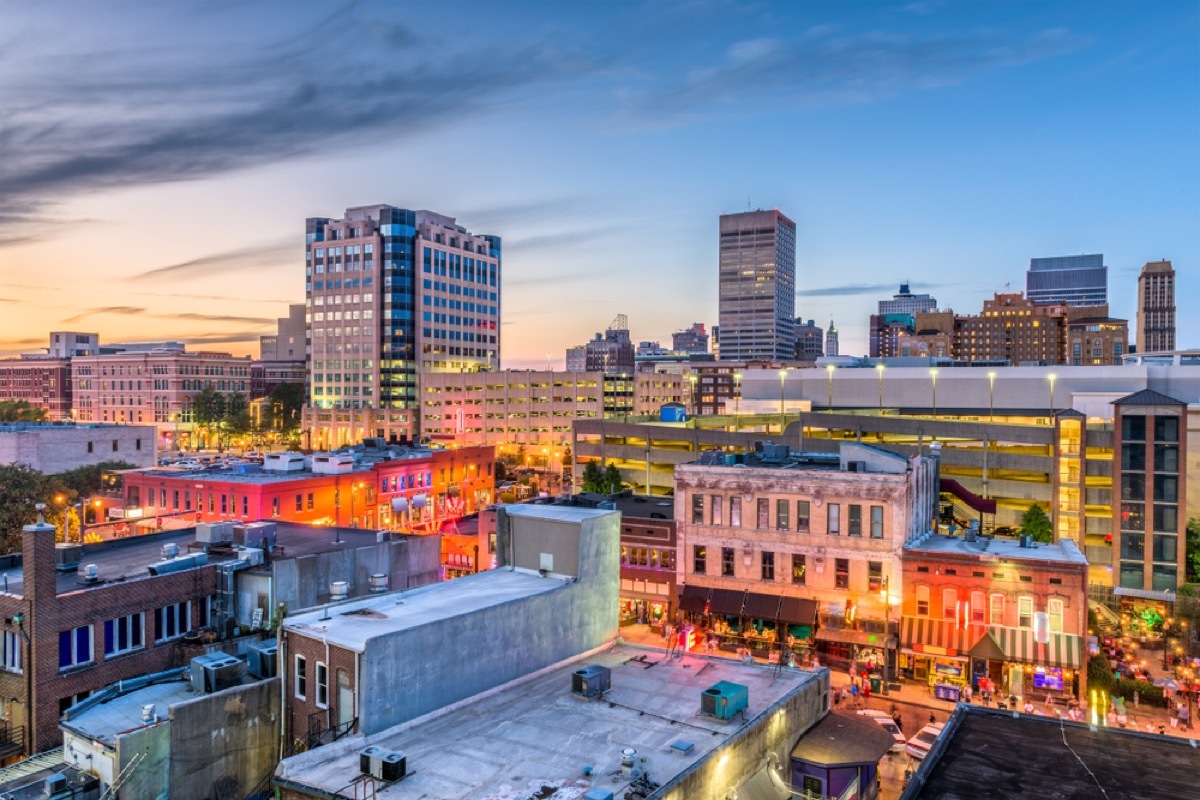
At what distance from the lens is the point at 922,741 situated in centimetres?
3500

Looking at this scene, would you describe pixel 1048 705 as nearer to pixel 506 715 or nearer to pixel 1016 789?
pixel 1016 789

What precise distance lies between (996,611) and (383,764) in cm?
3520

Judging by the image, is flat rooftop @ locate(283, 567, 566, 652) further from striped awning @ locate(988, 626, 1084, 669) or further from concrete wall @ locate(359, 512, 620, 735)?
striped awning @ locate(988, 626, 1084, 669)

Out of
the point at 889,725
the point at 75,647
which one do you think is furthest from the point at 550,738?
the point at 889,725

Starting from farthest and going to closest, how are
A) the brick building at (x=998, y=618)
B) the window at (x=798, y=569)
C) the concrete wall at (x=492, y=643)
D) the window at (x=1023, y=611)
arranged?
the window at (x=798, y=569) → the window at (x=1023, y=611) → the brick building at (x=998, y=618) → the concrete wall at (x=492, y=643)

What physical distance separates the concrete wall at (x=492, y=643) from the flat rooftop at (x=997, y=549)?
22944 millimetres

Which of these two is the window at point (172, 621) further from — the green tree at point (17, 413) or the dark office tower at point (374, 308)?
the green tree at point (17, 413)

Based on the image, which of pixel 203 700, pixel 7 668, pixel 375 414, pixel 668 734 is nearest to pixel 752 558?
pixel 668 734

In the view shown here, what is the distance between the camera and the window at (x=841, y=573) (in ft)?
155

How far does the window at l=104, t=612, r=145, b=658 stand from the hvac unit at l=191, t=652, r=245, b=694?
6.33m

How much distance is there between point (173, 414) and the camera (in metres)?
189

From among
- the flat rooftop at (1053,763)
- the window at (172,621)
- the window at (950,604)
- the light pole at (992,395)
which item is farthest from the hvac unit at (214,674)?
the light pole at (992,395)

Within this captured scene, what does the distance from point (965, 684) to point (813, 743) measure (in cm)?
2112

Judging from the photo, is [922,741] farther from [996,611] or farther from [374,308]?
[374,308]
